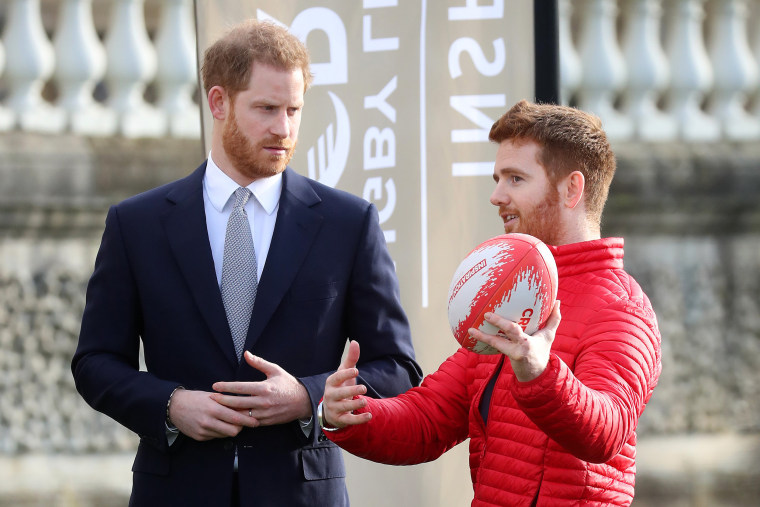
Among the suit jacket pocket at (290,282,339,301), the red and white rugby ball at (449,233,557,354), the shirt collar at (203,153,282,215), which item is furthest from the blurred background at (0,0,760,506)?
the red and white rugby ball at (449,233,557,354)

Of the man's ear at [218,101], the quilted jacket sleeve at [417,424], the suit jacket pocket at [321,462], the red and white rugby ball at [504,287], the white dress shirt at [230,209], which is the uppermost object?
the man's ear at [218,101]

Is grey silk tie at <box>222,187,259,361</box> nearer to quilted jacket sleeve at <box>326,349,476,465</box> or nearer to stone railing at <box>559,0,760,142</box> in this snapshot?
quilted jacket sleeve at <box>326,349,476,465</box>

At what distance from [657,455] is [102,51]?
3.84 m

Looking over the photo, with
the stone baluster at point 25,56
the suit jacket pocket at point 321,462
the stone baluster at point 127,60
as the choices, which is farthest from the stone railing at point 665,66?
the suit jacket pocket at point 321,462

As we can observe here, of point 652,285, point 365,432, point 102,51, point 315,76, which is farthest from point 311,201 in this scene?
point 652,285

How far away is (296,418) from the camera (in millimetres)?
3307

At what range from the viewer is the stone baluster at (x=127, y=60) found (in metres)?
6.81

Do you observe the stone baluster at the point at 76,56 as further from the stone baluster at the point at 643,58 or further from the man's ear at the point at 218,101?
the man's ear at the point at 218,101

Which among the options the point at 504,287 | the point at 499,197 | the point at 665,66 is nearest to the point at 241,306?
the point at 499,197

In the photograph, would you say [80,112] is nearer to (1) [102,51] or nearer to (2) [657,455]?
(1) [102,51]

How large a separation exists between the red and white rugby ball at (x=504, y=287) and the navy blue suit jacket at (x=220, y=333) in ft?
1.96

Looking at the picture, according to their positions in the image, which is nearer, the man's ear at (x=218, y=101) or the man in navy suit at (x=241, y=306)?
the man in navy suit at (x=241, y=306)

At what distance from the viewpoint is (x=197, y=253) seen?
11.3ft

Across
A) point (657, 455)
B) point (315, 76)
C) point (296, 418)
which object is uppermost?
point (315, 76)
